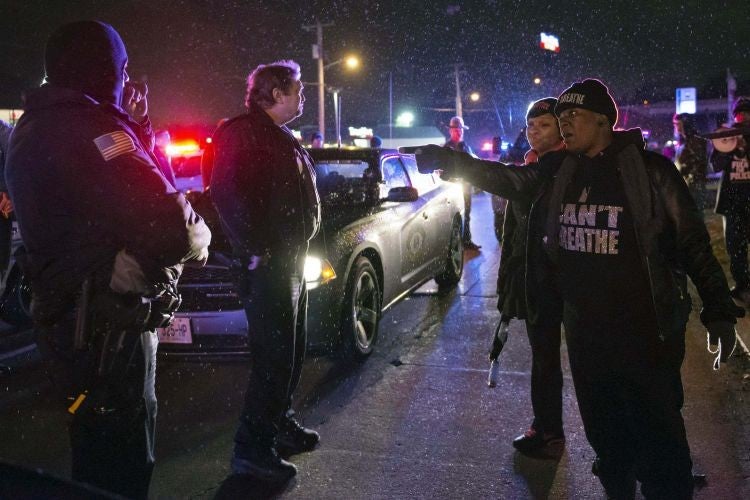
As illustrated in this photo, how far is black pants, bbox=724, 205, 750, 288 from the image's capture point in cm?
657

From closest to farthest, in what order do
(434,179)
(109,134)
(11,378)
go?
(109,134), (11,378), (434,179)

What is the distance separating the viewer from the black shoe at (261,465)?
323cm

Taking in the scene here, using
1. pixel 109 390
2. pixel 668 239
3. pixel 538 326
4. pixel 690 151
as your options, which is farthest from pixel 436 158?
pixel 690 151

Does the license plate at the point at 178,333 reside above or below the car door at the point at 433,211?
below

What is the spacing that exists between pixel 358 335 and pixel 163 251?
3135mm

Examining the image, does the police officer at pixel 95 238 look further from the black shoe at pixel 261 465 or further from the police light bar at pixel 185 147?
the police light bar at pixel 185 147

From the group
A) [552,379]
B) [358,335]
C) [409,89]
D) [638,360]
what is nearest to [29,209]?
[638,360]

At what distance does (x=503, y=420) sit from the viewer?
4.00 meters

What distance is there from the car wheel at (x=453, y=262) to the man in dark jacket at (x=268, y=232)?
446 centimetres

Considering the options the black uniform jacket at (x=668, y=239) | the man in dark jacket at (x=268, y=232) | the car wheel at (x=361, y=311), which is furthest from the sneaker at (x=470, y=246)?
the black uniform jacket at (x=668, y=239)

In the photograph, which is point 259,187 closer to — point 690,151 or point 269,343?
point 269,343

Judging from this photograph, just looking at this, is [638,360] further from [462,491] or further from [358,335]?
[358,335]

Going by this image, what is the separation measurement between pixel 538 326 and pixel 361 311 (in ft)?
6.53

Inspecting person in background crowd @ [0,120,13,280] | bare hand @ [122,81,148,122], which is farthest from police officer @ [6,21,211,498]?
person in background crowd @ [0,120,13,280]
